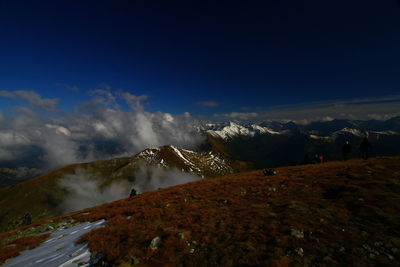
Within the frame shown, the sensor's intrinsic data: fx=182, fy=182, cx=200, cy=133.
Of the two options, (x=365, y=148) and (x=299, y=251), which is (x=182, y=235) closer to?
(x=299, y=251)

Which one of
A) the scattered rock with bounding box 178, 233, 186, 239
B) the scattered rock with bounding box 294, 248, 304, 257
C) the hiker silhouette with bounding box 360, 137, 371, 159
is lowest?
the hiker silhouette with bounding box 360, 137, 371, 159

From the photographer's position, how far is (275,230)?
1012cm

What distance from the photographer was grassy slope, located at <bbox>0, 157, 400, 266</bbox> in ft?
25.8

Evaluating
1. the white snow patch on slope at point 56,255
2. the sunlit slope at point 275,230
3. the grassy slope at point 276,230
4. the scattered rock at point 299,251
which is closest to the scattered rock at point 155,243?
the sunlit slope at point 275,230

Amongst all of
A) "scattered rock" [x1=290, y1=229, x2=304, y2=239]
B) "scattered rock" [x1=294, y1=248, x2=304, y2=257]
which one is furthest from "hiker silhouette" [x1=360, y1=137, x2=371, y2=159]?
"scattered rock" [x1=294, y1=248, x2=304, y2=257]

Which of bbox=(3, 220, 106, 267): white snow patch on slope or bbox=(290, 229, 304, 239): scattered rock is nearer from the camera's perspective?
bbox=(290, 229, 304, 239): scattered rock

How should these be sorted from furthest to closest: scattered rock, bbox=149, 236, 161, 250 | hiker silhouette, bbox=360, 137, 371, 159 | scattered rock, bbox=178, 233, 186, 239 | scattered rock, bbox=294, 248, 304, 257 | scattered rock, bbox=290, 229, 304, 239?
hiker silhouette, bbox=360, 137, 371, 159 → scattered rock, bbox=178, 233, 186, 239 → scattered rock, bbox=149, 236, 161, 250 → scattered rock, bbox=290, 229, 304, 239 → scattered rock, bbox=294, 248, 304, 257

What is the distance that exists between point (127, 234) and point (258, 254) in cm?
874

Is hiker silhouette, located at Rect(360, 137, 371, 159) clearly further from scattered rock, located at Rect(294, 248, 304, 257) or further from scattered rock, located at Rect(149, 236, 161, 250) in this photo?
scattered rock, located at Rect(149, 236, 161, 250)

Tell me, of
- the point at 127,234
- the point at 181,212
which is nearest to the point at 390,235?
the point at 181,212

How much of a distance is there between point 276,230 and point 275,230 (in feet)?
0.17

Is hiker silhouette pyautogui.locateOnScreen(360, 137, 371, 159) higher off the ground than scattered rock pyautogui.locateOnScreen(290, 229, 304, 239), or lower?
lower

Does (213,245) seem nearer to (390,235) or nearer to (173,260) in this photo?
(173,260)

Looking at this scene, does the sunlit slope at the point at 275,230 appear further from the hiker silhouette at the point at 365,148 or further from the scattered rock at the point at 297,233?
the hiker silhouette at the point at 365,148
